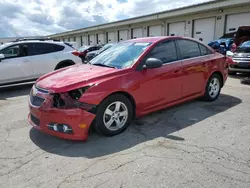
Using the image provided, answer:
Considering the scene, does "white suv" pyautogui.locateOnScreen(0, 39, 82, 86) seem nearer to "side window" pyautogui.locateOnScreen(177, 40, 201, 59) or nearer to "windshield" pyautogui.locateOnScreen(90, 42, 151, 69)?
"windshield" pyautogui.locateOnScreen(90, 42, 151, 69)

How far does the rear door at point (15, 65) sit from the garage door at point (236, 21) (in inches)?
547

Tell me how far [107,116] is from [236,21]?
15460 mm

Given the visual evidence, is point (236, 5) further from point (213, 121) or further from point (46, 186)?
point (46, 186)

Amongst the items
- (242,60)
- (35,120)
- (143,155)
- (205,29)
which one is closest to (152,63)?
(143,155)

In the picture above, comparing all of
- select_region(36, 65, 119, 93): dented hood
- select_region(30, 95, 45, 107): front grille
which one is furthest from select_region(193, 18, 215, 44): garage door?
select_region(30, 95, 45, 107): front grille

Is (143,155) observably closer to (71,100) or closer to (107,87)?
(107,87)

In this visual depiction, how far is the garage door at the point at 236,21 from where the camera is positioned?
49.6 ft

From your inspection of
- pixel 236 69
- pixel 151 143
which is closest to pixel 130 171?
pixel 151 143

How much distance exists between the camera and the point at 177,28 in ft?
67.6

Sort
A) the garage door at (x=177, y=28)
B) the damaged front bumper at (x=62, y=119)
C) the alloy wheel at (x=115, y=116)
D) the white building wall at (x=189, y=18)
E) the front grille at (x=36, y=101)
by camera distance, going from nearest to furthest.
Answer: the damaged front bumper at (x=62, y=119), the front grille at (x=36, y=101), the alloy wheel at (x=115, y=116), the white building wall at (x=189, y=18), the garage door at (x=177, y=28)

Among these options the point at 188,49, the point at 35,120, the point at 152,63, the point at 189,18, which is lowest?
the point at 35,120

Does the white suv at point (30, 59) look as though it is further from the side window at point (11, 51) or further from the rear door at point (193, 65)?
the rear door at point (193, 65)

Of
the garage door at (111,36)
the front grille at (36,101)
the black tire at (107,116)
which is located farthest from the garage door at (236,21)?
the garage door at (111,36)

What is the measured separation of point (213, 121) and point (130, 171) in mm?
2268
